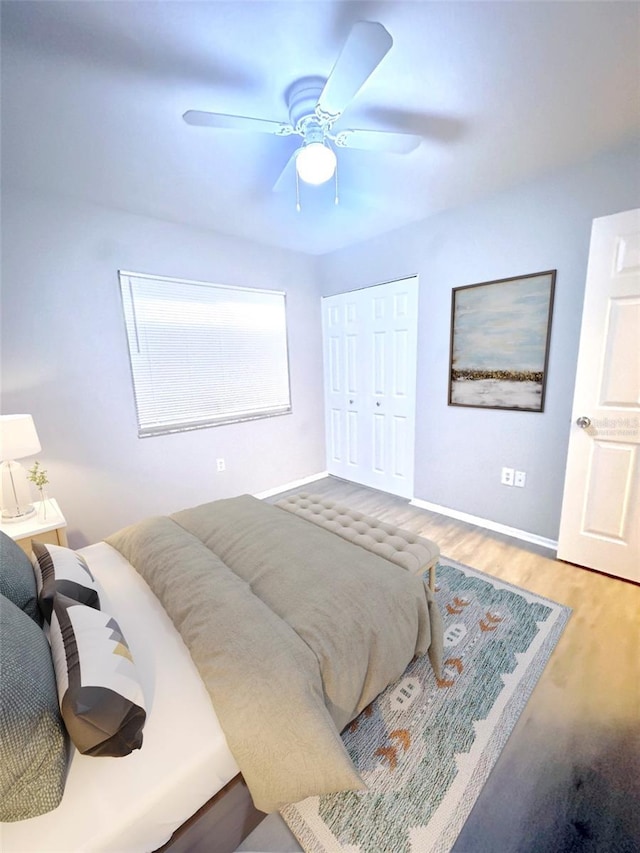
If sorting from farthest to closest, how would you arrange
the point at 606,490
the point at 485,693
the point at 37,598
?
1. the point at 606,490
2. the point at 485,693
3. the point at 37,598

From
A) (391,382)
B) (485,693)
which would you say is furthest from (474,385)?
(485,693)

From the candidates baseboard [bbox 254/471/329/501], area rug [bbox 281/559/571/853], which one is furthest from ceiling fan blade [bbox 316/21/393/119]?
baseboard [bbox 254/471/329/501]

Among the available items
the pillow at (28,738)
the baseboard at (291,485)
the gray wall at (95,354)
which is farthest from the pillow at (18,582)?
the baseboard at (291,485)

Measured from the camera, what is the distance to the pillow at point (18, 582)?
1056mm

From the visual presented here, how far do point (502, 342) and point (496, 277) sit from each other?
1.53 ft

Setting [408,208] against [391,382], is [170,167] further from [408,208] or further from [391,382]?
[391,382]

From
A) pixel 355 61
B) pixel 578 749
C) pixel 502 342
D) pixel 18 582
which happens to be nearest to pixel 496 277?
pixel 502 342

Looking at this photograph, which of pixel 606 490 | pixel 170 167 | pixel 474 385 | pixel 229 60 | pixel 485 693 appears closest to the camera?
pixel 229 60

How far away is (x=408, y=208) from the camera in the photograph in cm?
255

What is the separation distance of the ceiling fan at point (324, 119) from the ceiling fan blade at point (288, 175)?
30mm

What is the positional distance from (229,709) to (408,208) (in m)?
3.04

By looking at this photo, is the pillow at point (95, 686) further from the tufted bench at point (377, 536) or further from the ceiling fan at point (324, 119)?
the ceiling fan at point (324, 119)

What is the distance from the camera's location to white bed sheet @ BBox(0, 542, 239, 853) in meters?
0.67

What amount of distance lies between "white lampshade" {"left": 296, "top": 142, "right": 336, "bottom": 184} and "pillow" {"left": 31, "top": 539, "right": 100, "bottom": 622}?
1789 millimetres
